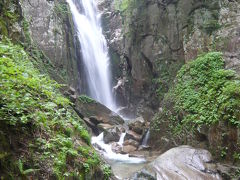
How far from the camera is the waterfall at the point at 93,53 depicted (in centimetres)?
2239

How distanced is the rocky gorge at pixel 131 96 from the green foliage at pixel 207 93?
0.04 metres

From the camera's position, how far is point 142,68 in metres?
18.9

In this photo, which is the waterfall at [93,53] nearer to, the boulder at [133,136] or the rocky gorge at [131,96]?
the rocky gorge at [131,96]

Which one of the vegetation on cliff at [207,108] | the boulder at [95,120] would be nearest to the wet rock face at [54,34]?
the boulder at [95,120]

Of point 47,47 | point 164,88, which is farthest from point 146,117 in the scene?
point 47,47

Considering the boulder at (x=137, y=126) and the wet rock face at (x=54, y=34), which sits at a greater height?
the wet rock face at (x=54, y=34)

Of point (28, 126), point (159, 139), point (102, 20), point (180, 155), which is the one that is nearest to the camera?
point (28, 126)

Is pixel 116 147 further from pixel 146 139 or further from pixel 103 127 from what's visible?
pixel 103 127

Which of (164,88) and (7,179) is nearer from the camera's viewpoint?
(7,179)

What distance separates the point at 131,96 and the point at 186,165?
1382 cm

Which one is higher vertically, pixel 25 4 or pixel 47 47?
pixel 25 4

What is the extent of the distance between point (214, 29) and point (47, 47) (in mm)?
11528

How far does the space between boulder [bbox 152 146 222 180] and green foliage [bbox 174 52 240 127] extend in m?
1.37

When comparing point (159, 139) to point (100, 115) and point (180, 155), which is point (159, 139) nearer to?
point (180, 155)
